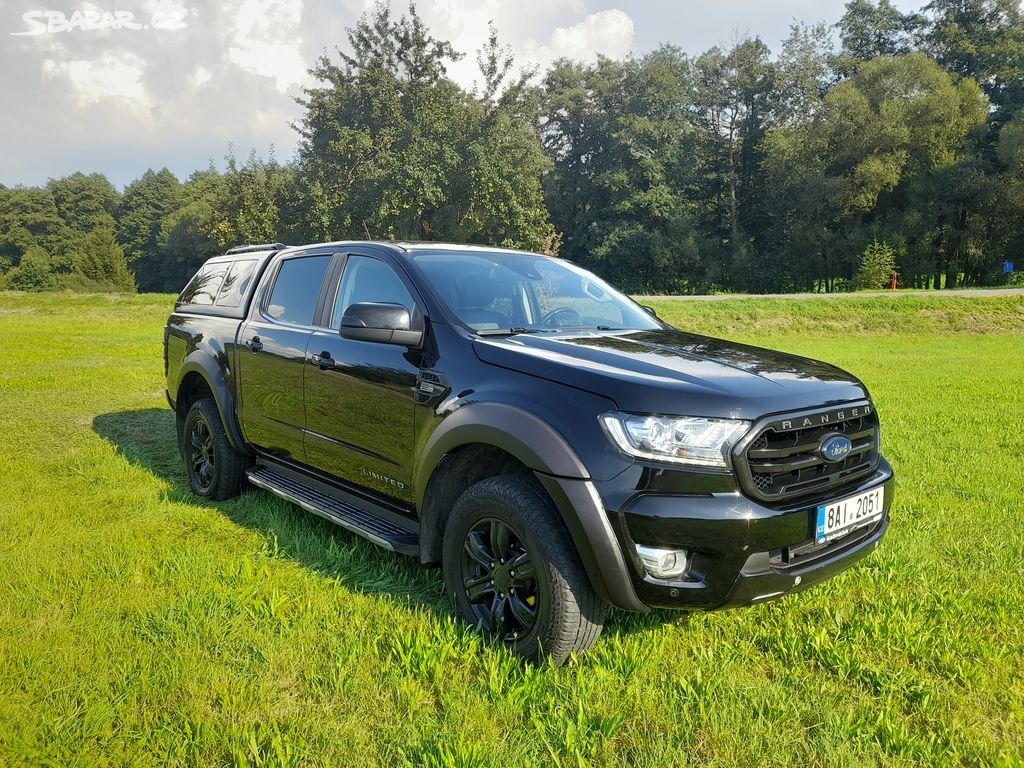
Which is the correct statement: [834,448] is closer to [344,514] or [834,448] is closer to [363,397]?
[363,397]

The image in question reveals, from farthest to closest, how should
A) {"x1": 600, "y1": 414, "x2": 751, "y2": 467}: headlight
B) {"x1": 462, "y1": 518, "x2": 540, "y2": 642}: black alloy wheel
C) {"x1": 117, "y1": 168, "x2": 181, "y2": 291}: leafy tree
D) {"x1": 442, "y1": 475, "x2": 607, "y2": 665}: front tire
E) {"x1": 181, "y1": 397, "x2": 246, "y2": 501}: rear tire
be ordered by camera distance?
{"x1": 117, "y1": 168, "x2": 181, "y2": 291}: leafy tree, {"x1": 181, "y1": 397, "x2": 246, "y2": 501}: rear tire, {"x1": 462, "y1": 518, "x2": 540, "y2": 642}: black alloy wheel, {"x1": 442, "y1": 475, "x2": 607, "y2": 665}: front tire, {"x1": 600, "y1": 414, "x2": 751, "y2": 467}: headlight

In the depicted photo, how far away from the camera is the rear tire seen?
191 inches

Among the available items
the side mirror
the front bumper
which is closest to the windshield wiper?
the side mirror

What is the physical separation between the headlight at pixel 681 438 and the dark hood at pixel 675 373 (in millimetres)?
35

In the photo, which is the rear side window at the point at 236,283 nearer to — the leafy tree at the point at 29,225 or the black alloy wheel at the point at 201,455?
the black alloy wheel at the point at 201,455

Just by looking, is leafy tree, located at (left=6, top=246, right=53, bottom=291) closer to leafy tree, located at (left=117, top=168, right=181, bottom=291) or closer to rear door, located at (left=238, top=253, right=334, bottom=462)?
leafy tree, located at (left=117, top=168, right=181, bottom=291)

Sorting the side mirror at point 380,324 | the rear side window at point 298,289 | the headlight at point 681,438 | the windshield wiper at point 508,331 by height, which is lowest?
the headlight at point 681,438

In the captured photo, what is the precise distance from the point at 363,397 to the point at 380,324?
1.77 feet

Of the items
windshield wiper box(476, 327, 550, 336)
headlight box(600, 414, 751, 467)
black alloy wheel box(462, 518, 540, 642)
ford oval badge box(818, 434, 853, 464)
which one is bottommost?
black alloy wheel box(462, 518, 540, 642)

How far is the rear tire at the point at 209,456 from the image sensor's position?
4.85 m

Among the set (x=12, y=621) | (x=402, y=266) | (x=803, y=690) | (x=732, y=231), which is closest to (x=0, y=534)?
(x=12, y=621)

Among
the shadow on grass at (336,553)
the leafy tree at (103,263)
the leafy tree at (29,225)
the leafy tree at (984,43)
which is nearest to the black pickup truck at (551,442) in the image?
the shadow on grass at (336,553)

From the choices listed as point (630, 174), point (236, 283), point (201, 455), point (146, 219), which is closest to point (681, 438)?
point (236, 283)

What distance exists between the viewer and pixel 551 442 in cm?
261
